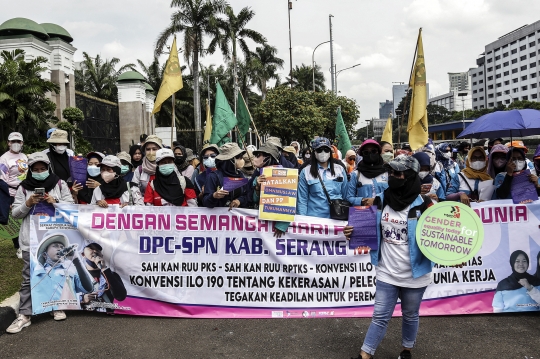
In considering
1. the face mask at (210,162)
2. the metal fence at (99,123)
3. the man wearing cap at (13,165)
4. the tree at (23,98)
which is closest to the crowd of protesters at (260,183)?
the face mask at (210,162)

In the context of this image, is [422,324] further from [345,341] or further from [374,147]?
[374,147]

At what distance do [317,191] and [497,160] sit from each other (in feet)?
6.94

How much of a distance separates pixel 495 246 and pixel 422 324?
113cm

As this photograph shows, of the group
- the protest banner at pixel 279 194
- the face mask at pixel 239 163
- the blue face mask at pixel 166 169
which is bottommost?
the protest banner at pixel 279 194

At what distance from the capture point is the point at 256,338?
418 centimetres

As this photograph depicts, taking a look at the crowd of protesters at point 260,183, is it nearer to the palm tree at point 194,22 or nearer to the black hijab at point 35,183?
the black hijab at point 35,183

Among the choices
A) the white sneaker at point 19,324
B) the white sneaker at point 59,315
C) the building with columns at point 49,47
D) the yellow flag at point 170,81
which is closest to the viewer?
the white sneaker at point 19,324

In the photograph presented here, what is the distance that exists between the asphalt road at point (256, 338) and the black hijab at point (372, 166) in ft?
4.73

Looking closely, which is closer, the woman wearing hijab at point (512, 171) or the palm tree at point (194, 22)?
the woman wearing hijab at point (512, 171)

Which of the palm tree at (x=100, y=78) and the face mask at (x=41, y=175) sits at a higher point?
the palm tree at (x=100, y=78)

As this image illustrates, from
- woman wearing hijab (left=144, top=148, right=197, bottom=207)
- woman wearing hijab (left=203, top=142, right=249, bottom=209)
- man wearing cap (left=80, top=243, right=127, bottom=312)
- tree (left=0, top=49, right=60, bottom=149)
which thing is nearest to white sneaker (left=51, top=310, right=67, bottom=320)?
man wearing cap (left=80, top=243, right=127, bottom=312)

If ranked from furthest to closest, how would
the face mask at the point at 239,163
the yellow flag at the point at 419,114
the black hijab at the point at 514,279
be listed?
the yellow flag at the point at 419,114, the face mask at the point at 239,163, the black hijab at the point at 514,279

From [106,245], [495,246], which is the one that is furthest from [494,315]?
[106,245]

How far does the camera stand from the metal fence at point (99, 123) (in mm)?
23792
